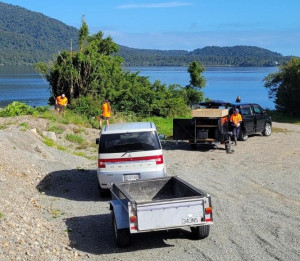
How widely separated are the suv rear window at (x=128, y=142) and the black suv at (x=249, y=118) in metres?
11.6

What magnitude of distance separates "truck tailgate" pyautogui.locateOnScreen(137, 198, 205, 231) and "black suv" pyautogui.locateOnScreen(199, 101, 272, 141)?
15.2 metres

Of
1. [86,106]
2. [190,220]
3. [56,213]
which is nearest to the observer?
[190,220]

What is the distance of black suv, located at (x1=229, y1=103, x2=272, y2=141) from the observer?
974 inches

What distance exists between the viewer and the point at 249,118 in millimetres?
25234

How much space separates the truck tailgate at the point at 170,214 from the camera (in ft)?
28.7

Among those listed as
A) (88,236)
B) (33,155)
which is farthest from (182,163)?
(88,236)

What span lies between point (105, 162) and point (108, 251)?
374 cm

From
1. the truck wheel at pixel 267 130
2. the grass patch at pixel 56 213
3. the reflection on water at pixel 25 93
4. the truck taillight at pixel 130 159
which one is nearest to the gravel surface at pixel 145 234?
the grass patch at pixel 56 213

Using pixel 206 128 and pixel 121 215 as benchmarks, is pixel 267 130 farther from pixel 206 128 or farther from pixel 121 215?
pixel 121 215

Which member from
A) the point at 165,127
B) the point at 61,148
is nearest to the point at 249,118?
the point at 165,127

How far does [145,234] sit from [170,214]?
1367mm

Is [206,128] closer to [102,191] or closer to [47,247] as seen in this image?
[102,191]

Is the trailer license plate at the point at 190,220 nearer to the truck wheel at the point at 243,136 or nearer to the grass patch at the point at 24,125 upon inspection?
the grass patch at the point at 24,125

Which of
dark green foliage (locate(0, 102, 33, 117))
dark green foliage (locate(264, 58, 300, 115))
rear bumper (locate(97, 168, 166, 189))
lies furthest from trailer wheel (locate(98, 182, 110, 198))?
dark green foliage (locate(264, 58, 300, 115))
